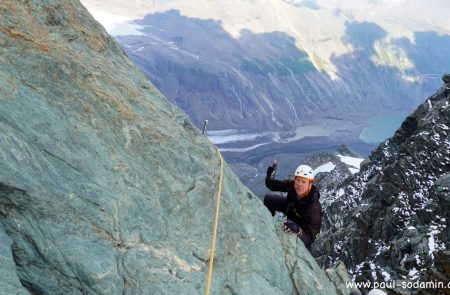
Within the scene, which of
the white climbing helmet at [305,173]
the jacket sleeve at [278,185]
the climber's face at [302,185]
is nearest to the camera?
the climber's face at [302,185]

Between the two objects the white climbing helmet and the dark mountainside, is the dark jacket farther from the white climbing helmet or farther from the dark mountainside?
the dark mountainside

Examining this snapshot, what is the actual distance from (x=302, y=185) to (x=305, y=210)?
0.74 metres

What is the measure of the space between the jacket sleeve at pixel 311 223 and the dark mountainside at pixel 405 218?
10.00m

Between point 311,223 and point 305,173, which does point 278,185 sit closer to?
point 305,173

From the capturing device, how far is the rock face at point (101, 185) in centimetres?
661

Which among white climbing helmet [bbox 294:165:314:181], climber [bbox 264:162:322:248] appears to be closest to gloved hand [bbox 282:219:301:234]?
climber [bbox 264:162:322:248]

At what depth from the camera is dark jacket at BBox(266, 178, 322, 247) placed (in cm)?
1140

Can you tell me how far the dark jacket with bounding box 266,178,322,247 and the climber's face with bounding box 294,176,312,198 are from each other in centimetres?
19

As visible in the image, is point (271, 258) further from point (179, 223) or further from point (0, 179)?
point (0, 179)

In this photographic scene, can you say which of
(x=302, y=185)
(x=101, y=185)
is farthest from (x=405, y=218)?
(x=101, y=185)

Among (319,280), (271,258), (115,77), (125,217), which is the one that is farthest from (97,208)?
(319,280)

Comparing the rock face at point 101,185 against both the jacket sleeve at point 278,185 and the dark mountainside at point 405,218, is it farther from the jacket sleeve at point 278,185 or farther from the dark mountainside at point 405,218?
the dark mountainside at point 405,218

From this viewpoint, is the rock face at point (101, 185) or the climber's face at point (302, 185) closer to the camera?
the rock face at point (101, 185)

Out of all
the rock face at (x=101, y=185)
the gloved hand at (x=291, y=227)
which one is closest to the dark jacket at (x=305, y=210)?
the gloved hand at (x=291, y=227)
